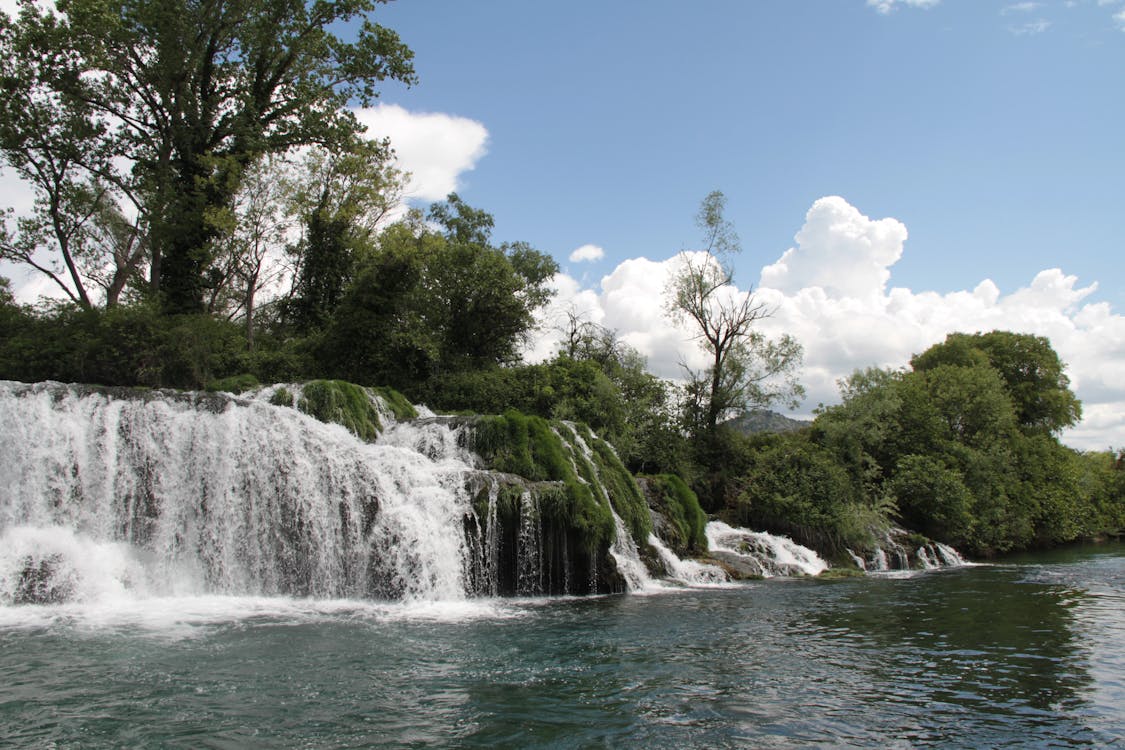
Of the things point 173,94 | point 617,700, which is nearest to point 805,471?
point 617,700

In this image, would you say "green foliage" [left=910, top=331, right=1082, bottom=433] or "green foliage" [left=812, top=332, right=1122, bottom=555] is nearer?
"green foliage" [left=812, top=332, right=1122, bottom=555]

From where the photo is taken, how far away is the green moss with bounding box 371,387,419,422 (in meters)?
20.4

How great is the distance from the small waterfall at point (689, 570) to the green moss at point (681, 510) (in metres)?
1.42

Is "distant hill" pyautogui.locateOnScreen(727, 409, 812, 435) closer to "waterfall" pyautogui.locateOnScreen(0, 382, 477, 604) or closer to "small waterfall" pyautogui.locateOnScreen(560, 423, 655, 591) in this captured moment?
"small waterfall" pyautogui.locateOnScreen(560, 423, 655, 591)

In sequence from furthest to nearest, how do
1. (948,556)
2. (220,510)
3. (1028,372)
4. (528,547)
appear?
(1028,372), (948,556), (528,547), (220,510)

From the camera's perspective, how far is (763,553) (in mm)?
22609

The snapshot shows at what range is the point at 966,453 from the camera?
108 feet

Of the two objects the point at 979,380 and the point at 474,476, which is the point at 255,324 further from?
the point at 979,380

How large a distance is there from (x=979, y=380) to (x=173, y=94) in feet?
132

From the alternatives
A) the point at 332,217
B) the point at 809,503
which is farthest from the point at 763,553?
the point at 332,217

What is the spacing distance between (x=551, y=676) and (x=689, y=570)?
440 inches

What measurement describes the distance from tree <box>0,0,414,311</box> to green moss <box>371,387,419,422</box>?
1124 cm

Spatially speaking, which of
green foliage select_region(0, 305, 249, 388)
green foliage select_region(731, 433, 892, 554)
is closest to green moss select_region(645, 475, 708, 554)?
green foliage select_region(731, 433, 892, 554)

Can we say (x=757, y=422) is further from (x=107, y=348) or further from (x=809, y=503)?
(x=107, y=348)
